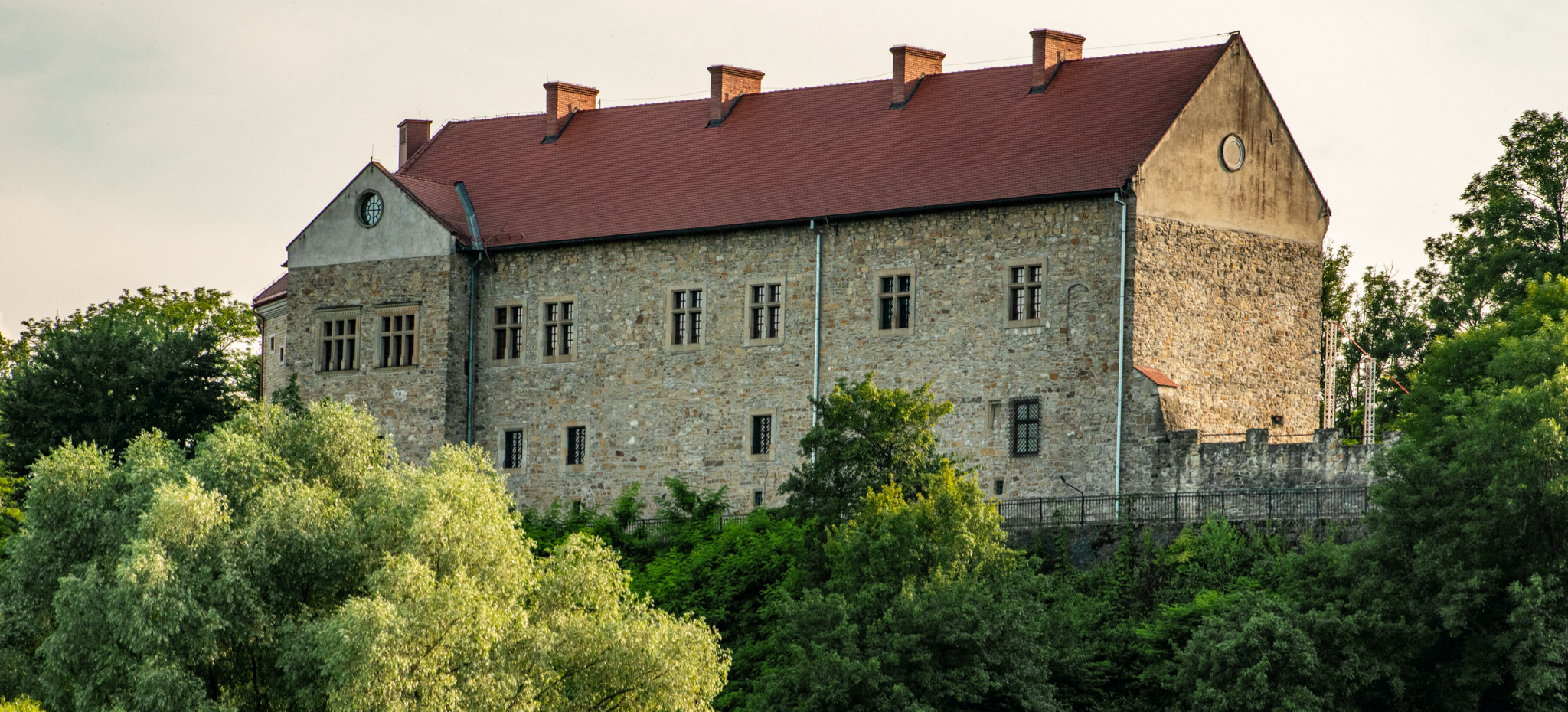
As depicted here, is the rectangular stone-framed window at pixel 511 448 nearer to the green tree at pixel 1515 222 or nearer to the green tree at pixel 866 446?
the green tree at pixel 866 446

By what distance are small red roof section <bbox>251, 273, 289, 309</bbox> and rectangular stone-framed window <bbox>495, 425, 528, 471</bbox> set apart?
A: 10831 millimetres

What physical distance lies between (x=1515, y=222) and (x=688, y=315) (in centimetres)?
1875

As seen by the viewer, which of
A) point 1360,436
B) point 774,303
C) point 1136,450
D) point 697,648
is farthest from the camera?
point 1360,436

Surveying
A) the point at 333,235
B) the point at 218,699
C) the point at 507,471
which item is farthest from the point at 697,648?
the point at 333,235

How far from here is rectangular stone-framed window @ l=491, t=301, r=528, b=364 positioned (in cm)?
5378

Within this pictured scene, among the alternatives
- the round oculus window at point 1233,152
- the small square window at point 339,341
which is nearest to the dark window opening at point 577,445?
the small square window at point 339,341

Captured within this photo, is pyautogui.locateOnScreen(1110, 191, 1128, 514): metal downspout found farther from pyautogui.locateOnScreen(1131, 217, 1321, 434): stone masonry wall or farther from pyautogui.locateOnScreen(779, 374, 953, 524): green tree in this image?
pyautogui.locateOnScreen(779, 374, 953, 524): green tree

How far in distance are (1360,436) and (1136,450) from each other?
47.9ft

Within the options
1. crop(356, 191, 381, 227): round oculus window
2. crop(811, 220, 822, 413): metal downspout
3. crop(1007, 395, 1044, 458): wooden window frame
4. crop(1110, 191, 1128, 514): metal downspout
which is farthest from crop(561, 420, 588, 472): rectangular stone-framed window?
crop(1110, 191, 1128, 514): metal downspout

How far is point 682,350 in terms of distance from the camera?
51250 millimetres

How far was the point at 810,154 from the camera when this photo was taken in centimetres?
5222

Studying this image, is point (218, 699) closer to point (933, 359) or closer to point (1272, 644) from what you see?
point (1272, 644)

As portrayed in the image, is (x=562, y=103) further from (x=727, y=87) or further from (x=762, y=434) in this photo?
(x=762, y=434)

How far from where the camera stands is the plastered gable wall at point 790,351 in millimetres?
46375
